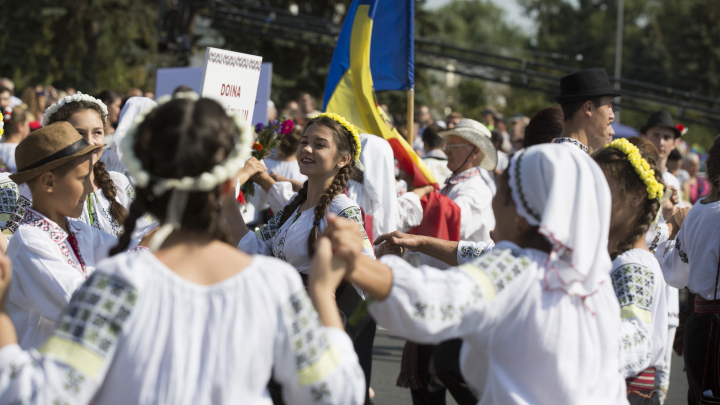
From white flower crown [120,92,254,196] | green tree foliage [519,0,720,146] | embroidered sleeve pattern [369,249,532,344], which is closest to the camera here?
white flower crown [120,92,254,196]

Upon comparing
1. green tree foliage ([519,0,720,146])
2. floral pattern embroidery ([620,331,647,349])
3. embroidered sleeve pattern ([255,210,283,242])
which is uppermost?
green tree foliage ([519,0,720,146])

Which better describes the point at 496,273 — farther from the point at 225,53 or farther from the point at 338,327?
the point at 225,53

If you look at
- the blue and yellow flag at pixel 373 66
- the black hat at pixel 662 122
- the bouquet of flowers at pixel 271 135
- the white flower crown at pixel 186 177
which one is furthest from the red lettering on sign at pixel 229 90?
the black hat at pixel 662 122

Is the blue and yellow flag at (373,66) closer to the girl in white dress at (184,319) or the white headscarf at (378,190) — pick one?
the white headscarf at (378,190)

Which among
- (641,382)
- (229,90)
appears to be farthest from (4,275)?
(229,90)

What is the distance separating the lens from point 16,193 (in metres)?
3.82

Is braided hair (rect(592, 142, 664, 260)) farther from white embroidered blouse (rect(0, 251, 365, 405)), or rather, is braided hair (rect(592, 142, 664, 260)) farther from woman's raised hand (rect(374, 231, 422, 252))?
white embroidered blouse (rect(0, 251, 365, 405))

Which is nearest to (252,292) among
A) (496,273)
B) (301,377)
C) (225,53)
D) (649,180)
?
(301,377)

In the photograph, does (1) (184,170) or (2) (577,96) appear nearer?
(1) (184,170)

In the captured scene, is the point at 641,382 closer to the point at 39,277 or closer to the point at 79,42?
the point at 39,277

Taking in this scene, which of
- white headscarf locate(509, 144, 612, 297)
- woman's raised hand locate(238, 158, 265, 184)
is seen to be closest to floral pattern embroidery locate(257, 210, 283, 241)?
woman's raised hand locate(238, 158, 265, 184)

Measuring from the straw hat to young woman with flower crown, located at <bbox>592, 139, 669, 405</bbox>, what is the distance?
215 centimetres

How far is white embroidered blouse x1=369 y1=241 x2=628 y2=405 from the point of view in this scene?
1932 millimetres

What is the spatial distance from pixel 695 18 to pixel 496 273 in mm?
50771
